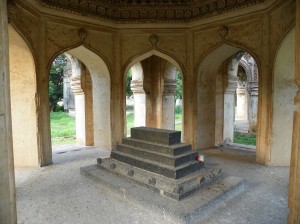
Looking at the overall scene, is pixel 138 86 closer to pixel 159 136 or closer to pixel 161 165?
pixel 159 136

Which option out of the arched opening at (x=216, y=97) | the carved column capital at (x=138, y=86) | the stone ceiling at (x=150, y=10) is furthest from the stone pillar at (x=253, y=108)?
the stone ceiling at (x=150, y=10)

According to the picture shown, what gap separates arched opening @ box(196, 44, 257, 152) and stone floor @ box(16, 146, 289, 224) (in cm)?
184

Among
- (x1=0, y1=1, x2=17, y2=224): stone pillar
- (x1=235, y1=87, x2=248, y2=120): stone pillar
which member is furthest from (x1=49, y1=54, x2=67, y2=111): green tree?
(x1=0, y1=1, x2=17, y2=224): stone pillar

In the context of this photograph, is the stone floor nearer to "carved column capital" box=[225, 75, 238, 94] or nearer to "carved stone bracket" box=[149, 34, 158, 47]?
"carved column capital" box=[225, 75, 238, 94]

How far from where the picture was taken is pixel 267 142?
214 inches

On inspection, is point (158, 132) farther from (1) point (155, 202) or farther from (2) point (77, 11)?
(2) point (77, 11)

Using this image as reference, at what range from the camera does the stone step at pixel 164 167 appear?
3.82m

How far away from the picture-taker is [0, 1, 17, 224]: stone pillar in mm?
1538

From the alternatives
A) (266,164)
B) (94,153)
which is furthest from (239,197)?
(94,153)

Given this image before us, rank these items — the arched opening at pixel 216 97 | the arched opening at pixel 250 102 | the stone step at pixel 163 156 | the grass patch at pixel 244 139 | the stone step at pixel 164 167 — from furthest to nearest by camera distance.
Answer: the arched opening at pixel 250 102, the grass patch at pixel 244 139, the arched opening at pixel 216 97, the stone step at pixel 163 156, the stone step at pixel 164 167

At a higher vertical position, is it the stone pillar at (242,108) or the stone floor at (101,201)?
the stone pillar at (242,108)

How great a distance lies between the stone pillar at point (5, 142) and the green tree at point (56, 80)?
62.8 ft

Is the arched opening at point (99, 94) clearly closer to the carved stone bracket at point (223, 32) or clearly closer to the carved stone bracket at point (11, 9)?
the carved stone bracket at point (11, 9)

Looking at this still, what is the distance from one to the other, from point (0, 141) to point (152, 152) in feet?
9.86
